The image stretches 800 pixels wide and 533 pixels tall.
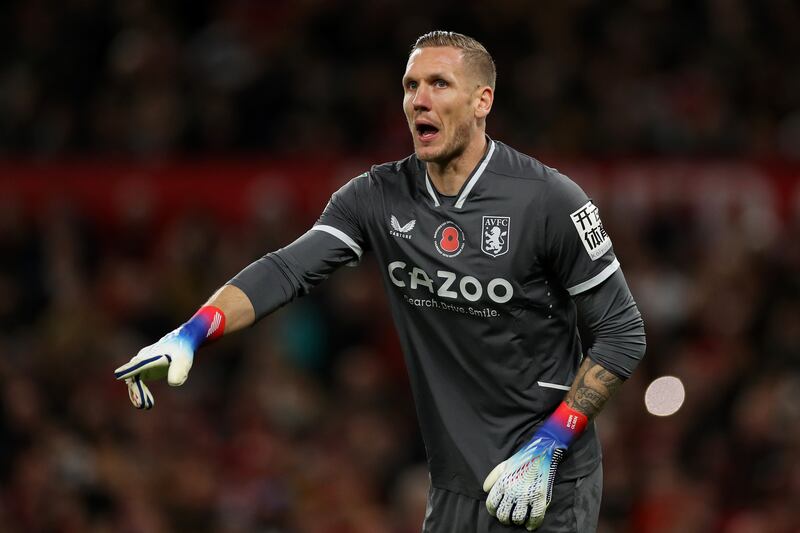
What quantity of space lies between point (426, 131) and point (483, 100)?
0.79ft

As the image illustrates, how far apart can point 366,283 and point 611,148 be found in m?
2.14

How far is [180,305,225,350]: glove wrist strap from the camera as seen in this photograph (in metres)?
4.14

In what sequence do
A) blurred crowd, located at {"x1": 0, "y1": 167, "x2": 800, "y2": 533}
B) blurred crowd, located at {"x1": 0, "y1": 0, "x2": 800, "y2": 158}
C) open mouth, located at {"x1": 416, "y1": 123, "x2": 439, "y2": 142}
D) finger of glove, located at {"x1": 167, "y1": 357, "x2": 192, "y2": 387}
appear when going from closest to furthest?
finger of glove, located at {"x1": 167, "y1": 357, "x2": 192, "y2": 387} < open mouth, located at {"x1": 416, "y1": 123, "x2": 439, "y2": 142} < blurred crowd, located at {"x1": 0, "y1": 167, "x2": 800, "y2": 533} < blurred crowd, located at {"x1": 0, "y1": 0, "x2": 800, "y2": 158}

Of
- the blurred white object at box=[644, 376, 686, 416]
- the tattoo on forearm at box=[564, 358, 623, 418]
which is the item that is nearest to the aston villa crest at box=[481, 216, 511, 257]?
the tattoo on forearm at box=[564, 358, 623, 418]

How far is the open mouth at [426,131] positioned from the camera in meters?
4.37

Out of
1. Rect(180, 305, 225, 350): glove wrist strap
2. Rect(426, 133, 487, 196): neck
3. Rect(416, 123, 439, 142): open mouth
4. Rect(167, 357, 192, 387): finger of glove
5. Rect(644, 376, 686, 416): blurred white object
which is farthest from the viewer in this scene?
Rect(644, 376, 686, 416): blurred white object

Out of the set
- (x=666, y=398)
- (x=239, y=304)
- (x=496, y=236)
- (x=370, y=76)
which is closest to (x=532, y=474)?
(x=496, y=236)

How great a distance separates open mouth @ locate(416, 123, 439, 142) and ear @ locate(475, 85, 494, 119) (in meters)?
0.17

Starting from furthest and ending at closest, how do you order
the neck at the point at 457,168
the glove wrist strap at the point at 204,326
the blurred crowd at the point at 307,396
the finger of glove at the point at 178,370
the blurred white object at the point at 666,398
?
the blurred white object at the point at 666,398 < the blurred crowd at the point at 307,396 < the neck at the point at 457,168 < the glove wrist strap at the point at 204,326 < the finger of glove at the point at 178,370

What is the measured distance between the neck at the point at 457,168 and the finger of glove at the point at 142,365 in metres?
1.13

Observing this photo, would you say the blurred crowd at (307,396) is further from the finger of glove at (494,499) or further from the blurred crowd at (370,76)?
the finger of glove at (494,499)

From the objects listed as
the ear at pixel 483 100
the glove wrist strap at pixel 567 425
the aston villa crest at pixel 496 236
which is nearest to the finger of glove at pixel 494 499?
the glove wrist strap at pixel 567 425

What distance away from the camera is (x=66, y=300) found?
32.1ft

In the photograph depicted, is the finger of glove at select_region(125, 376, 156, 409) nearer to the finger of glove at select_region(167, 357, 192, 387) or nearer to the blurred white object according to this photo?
the finger of glove at select_region(167, 357, 192, 387)
